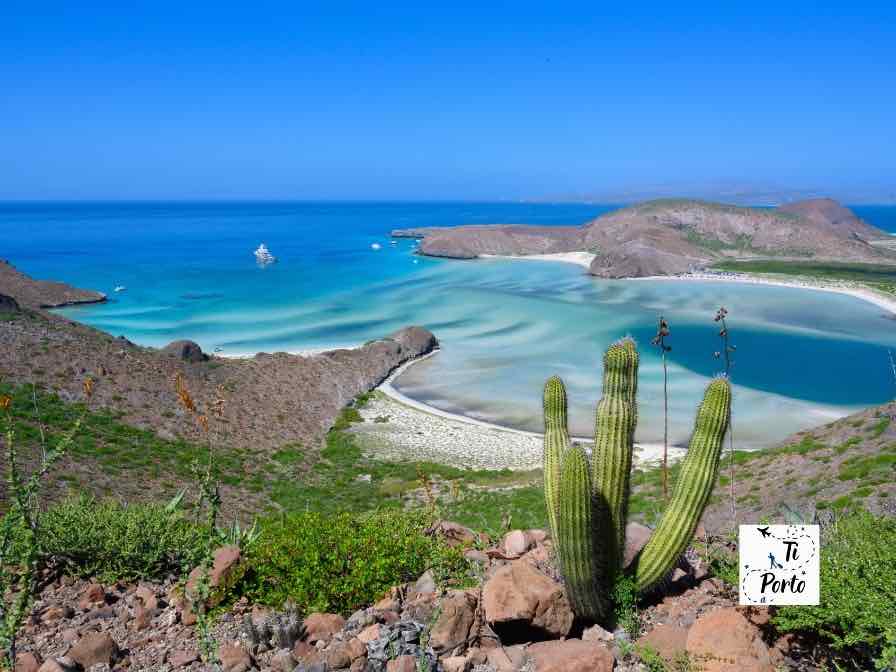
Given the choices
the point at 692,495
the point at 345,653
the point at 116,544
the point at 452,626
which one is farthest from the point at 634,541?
the point at 116,544

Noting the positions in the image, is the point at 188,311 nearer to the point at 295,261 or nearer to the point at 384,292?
the point at 384,292

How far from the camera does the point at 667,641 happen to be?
5.06 metres

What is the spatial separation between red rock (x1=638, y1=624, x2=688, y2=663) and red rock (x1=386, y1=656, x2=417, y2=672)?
1774 millimetres

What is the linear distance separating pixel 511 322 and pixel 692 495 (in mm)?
49771

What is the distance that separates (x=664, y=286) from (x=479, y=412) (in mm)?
49830

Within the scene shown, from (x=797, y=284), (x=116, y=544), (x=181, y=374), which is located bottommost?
(x=181, y=374)

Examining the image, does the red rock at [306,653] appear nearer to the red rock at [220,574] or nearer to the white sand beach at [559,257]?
the red rock at [220,574]

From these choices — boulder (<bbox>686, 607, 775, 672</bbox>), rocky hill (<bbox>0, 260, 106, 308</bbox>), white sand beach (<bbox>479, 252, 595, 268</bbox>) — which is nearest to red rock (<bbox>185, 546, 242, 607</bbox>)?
boulder (<bbox>686, 607, 775, 672</bbox>)

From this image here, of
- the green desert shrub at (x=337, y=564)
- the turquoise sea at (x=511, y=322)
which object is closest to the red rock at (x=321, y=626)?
the green desert shrub at (x=337, y=564)

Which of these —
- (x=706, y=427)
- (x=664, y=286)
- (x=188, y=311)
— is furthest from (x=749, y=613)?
(x=664, y=286)

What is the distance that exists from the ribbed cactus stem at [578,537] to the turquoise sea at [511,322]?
2286cm

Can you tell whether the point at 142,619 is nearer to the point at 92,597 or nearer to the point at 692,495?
the point at 92,597

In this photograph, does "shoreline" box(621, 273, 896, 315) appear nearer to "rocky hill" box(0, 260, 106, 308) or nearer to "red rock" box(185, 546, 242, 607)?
"rocky hill" box(0, 260, 106, 308)

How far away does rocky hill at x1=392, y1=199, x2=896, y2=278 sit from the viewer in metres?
87.1
